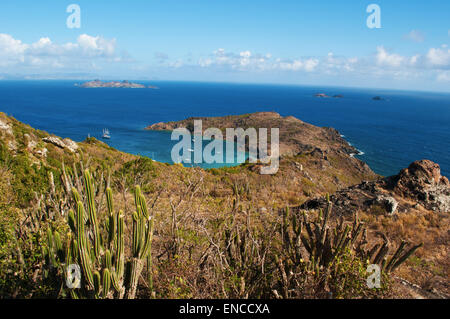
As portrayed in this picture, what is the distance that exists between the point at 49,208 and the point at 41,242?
1.83 m

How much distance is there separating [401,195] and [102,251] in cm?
1403

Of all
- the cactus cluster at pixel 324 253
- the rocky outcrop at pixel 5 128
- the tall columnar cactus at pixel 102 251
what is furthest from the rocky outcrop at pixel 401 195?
the rocky outcrop at pixel 5 128

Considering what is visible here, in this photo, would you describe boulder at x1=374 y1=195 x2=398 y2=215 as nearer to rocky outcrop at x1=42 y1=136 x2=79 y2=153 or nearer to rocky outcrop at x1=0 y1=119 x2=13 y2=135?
rocky outcrop at x1=42 y1=136 x2=79 y2=153

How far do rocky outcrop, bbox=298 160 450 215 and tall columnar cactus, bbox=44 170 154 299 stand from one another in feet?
33.0

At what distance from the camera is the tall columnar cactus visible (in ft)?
12.2

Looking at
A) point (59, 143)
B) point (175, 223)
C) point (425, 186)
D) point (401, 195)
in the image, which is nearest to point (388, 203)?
point (401, 195)

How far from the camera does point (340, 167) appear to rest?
4500 centimetres

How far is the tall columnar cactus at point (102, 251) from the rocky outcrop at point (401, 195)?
10.0 metres

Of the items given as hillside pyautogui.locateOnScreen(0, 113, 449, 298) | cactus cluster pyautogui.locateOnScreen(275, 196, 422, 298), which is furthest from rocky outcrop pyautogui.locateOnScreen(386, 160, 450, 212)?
cactus cluster pyautogui.locateOnScreen(275, 196, 422, 298)

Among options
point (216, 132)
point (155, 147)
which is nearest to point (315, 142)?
point (216, 132)

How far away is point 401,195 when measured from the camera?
44.0 feet

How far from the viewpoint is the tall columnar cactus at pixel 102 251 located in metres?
3.72

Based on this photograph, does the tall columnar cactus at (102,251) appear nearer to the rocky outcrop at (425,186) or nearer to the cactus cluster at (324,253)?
the cactus cluster at (324,253)
